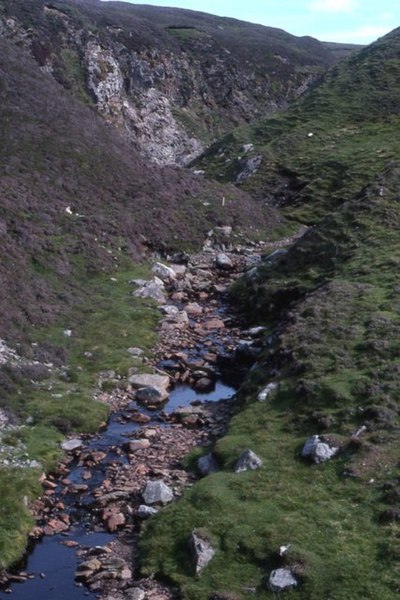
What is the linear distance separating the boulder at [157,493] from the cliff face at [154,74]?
75.1 metres

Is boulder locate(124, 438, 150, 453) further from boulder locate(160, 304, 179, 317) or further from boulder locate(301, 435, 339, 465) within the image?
boulder locate(160, 304, 179, 317)

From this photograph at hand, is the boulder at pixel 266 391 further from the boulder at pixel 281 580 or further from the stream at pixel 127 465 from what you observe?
the boulder at pixel 281 580

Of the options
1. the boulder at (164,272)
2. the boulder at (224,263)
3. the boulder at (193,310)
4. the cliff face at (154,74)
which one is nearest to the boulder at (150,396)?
the boulder at (193,310)

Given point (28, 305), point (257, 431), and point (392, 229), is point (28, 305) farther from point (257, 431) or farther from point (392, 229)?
point (392, 229)

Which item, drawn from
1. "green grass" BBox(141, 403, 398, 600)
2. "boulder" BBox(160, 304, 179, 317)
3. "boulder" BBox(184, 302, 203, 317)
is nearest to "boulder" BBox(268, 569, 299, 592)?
"green grass" BBox(141, 403, 398, 600)

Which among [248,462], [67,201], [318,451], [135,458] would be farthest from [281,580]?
[67,201]

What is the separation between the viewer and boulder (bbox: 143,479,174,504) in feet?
75.9

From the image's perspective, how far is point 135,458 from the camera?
26.4 metres

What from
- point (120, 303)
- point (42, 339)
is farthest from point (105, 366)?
point (120, 303)

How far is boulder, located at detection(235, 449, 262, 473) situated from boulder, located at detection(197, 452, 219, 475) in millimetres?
1095

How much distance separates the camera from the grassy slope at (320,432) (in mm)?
18734

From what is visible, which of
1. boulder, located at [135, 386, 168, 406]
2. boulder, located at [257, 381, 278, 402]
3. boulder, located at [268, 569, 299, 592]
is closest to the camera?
boulder, located at [268, 569, 299, 592]

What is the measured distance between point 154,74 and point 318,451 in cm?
9484

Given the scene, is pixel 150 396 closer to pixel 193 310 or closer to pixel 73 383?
pixel 73 383
